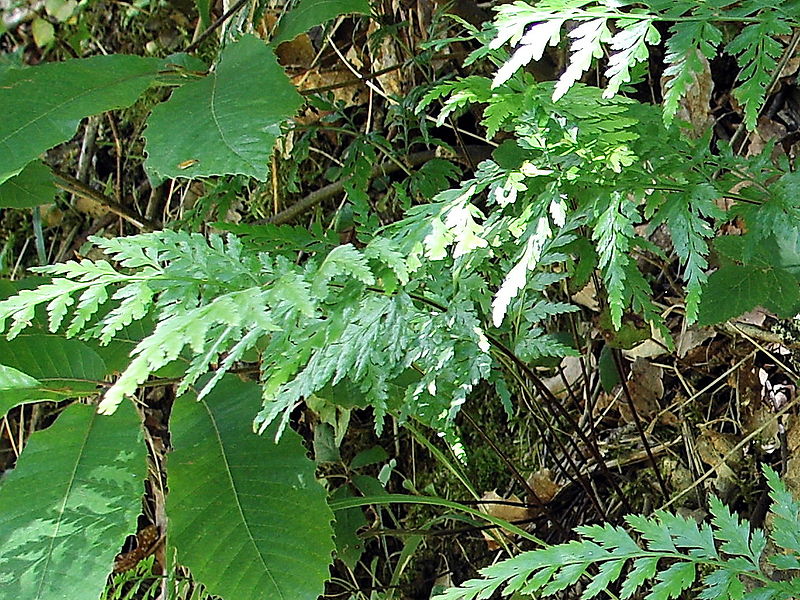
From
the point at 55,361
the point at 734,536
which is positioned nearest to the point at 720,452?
the point at 734,536

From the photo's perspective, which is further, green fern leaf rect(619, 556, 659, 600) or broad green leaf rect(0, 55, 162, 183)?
broad green leaf rect(0, 55, 162, 183)

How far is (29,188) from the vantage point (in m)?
1.65

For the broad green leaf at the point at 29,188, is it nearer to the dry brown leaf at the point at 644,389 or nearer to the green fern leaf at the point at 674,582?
the dry brown leaf at the point at 644,389

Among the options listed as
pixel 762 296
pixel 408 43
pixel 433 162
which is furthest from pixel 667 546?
pixel 408 43

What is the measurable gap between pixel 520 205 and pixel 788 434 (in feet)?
2.35

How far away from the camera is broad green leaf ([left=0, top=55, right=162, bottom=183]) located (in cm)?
121

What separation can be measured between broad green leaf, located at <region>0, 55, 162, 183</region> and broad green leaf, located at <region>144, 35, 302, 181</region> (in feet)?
0.34

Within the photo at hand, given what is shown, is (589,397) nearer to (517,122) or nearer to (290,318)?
(517,122)

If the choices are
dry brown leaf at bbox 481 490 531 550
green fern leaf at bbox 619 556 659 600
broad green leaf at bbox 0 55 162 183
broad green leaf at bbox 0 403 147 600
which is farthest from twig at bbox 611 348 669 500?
broad green leaf at bbox 0 55 162 183

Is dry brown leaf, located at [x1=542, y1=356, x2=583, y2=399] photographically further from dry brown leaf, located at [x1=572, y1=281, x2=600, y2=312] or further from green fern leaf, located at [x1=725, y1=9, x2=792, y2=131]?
green fern leaf, located at [x1=725, y1=9, x2=792, y2=131]

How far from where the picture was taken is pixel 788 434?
4.55 feet

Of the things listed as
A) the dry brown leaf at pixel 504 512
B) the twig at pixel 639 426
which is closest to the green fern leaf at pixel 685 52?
the twig at pixel 639 426

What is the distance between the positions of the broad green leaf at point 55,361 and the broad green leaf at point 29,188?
0.34 metres

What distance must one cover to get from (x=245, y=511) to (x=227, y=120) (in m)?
0.58
